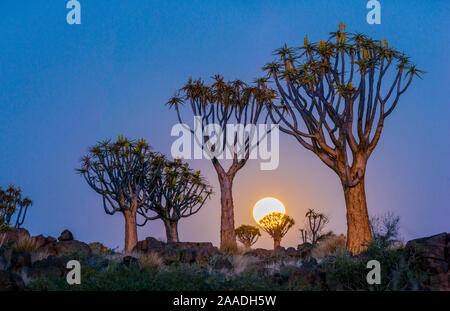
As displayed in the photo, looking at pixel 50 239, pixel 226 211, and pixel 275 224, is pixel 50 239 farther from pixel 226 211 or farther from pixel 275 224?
pixel 275 224

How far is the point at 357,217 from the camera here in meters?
16.3

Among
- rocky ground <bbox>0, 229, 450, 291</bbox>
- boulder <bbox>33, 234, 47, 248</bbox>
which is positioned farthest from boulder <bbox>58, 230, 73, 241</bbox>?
rocky ground <bbox>0, 229, 450, 291</bbox>

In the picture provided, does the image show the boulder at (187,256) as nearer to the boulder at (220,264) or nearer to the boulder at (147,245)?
the boulder at (220,264)

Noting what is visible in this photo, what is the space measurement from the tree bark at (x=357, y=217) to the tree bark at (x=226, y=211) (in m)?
6.57

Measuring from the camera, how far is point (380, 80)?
1741cm

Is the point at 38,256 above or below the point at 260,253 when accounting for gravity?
above

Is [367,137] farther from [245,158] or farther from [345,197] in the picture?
[245,158]

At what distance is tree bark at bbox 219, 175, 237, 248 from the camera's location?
21656 mm

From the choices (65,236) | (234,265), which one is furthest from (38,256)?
(234,265)

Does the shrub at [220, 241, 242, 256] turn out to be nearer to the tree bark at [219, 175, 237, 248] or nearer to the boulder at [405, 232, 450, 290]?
the tree bark at [219, 175, 237, 248]

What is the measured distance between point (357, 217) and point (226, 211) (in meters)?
7.10

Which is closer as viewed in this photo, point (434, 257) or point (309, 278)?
point (309, 278)
